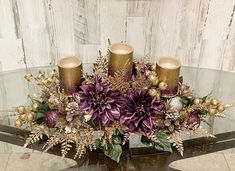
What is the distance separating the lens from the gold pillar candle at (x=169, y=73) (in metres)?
0.87

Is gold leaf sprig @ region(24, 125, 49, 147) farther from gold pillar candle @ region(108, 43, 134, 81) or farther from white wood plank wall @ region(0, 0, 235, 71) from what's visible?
white wood plank wall @ region(0, 0, 235, 71)

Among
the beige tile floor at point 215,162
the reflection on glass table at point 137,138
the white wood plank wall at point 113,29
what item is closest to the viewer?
the reflection on glass table at point 137,138

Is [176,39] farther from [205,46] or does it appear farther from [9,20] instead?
[9,20]

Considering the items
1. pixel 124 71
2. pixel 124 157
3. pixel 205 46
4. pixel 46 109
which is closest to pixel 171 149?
pixel 124 157

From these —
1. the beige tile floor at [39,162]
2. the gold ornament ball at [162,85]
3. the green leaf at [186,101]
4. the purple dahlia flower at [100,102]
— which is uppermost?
the gold ornament ball at [162,85]

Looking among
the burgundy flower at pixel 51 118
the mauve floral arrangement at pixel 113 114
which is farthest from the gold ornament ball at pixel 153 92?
the burgundy flower at pixel 51 118

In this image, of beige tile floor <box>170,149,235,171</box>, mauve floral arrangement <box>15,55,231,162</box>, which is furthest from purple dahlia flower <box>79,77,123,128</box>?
beige tile floor <box>170,149,235,171</box>

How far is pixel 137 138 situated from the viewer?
2.98 ft

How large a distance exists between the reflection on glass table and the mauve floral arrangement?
60 mm

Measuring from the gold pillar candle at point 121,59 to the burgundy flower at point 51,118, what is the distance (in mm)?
177

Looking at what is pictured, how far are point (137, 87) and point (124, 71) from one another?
0.18 ft

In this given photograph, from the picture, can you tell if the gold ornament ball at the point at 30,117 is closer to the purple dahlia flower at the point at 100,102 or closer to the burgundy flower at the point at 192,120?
the purple dahlia flower at the point at 100,102

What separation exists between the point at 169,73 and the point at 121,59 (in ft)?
0.43

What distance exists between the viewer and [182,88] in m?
0.95
